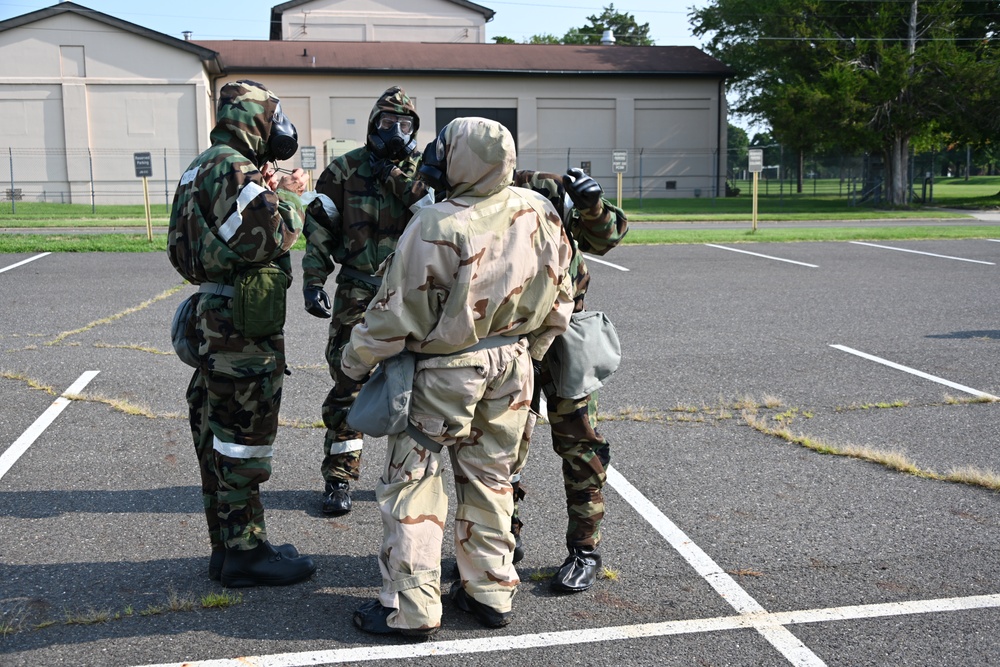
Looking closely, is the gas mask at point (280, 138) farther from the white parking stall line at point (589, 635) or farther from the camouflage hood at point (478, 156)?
the white parking stall line at point (589, 635)

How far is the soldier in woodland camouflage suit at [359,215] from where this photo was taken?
16.1 ft

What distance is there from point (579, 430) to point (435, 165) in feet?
4.19

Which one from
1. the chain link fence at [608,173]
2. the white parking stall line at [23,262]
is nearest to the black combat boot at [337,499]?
the white parking stall line at [23,262]

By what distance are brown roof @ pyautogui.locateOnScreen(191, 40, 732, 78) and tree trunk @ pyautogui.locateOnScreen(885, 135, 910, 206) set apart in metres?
9.94

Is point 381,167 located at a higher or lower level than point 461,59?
lower

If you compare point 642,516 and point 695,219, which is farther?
point 695,219

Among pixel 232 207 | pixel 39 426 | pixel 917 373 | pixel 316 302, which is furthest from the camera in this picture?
pixel 917 373

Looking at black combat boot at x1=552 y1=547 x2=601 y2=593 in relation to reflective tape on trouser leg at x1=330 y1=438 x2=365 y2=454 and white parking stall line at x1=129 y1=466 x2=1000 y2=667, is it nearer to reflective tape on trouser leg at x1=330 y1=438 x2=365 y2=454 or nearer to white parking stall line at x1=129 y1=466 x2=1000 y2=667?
white parking stall line at x1=129 y1=466 x2=1000 y2=667

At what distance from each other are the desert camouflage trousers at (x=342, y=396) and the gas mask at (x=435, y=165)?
1.45m

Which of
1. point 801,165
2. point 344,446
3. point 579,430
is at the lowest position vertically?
point 344,446

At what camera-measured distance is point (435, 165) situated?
3.60 metres

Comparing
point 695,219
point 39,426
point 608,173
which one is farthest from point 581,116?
point 39,426

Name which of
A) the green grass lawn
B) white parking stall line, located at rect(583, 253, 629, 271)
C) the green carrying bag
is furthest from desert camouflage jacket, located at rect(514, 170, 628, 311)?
the green grass lawn

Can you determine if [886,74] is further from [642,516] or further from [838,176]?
[642,516]
